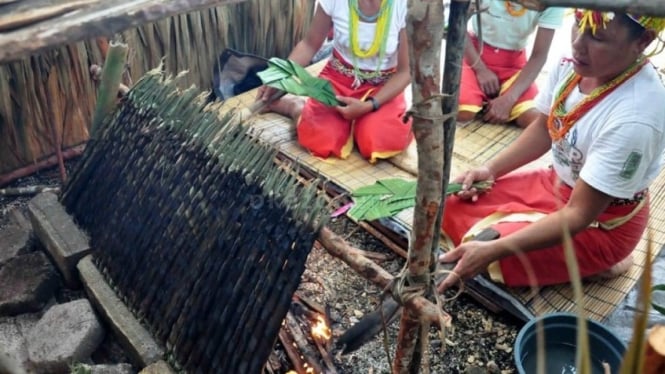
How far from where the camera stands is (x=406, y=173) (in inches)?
128

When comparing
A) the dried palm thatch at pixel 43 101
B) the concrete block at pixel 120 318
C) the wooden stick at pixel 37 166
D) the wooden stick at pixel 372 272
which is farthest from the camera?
the wooden stick at pixel 37 166

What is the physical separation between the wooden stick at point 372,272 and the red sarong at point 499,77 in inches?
84.6

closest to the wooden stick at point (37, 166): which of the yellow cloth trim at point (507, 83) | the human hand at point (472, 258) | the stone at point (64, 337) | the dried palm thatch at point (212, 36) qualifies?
the dried palm thatch at point (212, 36)

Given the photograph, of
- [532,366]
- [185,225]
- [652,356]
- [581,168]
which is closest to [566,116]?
[581,168]

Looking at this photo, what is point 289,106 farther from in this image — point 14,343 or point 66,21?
point 14,343

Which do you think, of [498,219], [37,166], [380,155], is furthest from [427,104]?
[37,166]

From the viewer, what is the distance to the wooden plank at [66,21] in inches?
77.1

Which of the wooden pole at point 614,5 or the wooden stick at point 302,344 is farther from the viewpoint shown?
the wooden stick at point 302,344

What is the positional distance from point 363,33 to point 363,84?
309mm

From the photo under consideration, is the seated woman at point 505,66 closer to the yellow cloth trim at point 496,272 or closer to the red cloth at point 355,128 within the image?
the red cloth at point 355,128

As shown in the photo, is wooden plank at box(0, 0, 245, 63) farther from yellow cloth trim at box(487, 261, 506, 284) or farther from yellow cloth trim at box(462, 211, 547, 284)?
yellow cloth trim at box(487, 261, 506, 284)

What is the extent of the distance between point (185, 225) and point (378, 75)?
1.72m

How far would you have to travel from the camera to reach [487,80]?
3.59 meters

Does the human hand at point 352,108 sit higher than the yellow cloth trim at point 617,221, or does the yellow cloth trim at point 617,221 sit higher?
the yellow cloth trim at point 617,221
